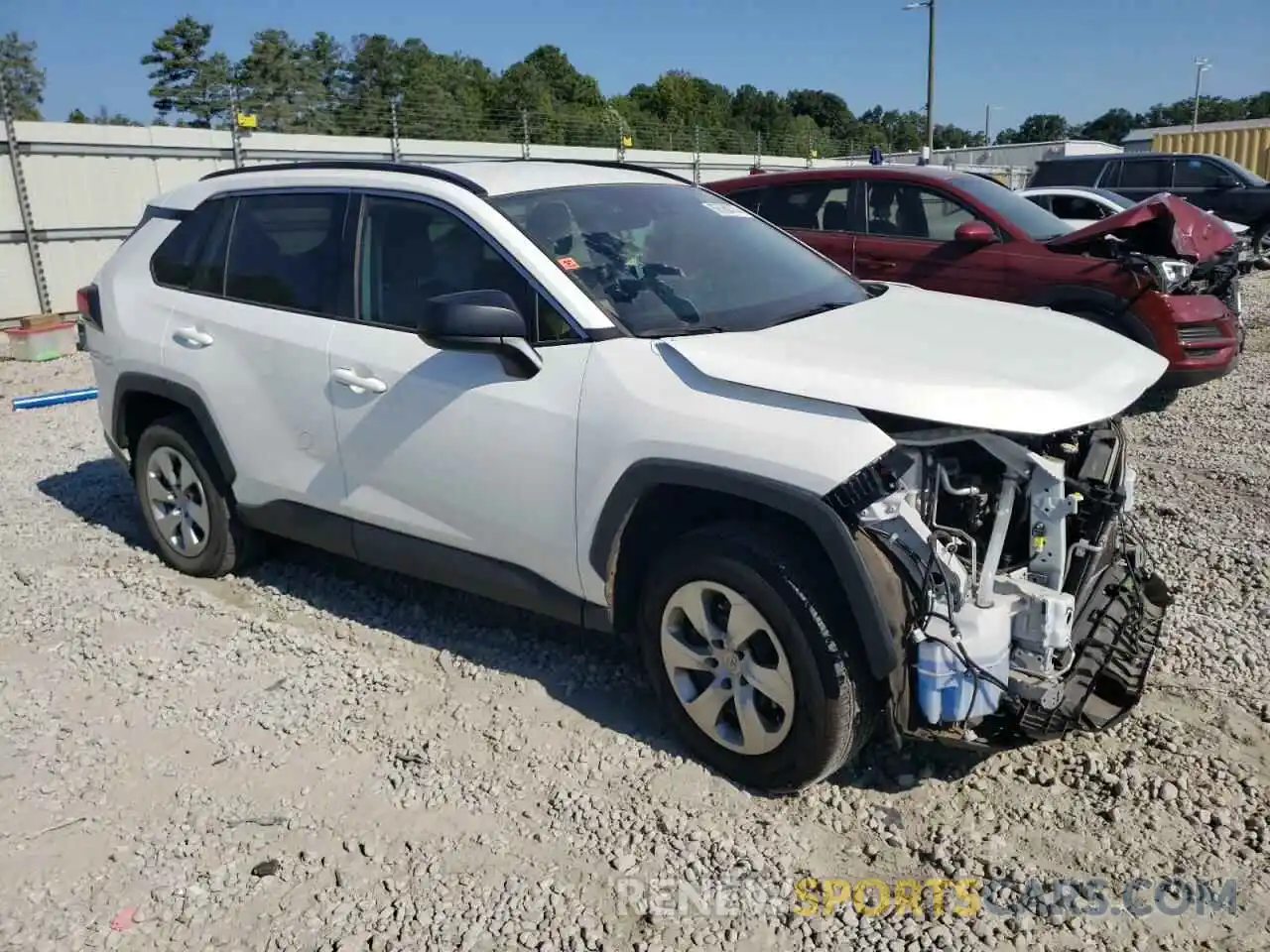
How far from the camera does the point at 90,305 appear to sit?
5000 millimetres

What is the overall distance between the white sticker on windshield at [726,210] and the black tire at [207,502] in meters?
2.47

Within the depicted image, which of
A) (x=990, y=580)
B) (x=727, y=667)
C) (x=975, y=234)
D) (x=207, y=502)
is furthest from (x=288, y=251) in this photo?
(x=975, y=234)

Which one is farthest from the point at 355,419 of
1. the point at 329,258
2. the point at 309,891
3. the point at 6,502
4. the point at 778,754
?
the point at 6,502

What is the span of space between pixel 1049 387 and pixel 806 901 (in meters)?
1.52

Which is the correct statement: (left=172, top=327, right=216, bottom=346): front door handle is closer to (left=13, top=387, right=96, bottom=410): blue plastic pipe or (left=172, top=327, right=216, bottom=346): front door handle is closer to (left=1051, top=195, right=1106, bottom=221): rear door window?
(left=13, top=387, right=96, bottom=410): blue plastic pipe

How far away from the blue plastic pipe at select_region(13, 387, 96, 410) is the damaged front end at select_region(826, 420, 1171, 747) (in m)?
8.15

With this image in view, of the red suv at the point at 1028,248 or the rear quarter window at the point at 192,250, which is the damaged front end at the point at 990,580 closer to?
the rear quarter window at the point at 192,250

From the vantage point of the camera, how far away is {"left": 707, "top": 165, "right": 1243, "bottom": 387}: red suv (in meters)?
7.08

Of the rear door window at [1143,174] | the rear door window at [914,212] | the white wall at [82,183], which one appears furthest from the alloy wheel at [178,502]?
the rear door window at [1143,174]

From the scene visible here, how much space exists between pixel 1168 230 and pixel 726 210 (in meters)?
4.25

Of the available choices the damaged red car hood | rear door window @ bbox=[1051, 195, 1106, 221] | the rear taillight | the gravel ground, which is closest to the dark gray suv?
rear door window @ bbox=[1051, 195, 1106, 221]

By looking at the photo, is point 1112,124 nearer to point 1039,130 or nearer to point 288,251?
point 1039,130

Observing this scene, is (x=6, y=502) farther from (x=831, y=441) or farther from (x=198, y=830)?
(x=831, y=441)

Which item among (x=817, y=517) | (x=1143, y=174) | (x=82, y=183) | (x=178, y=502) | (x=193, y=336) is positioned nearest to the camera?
(x=817, y=517)
